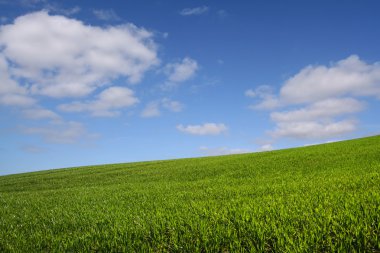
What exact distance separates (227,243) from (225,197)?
6257 millimetres

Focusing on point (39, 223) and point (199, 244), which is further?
point (39, 223)

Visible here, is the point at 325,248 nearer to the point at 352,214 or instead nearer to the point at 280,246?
the point at 280,246

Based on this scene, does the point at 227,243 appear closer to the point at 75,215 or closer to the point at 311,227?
the point at 311,227

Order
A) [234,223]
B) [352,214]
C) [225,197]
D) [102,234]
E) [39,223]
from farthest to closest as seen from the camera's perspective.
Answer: [225,197] < [39,223] < [102,234] < [234,223] < [352,214]

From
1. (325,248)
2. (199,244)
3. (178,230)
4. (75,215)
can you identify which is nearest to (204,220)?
(178,230)

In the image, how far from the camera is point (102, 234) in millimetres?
8008

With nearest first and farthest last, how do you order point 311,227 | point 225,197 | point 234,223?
1. point 311,227
2. point 234,223
3. point 225,197

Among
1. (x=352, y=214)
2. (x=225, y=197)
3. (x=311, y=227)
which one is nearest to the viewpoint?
(x=311, y=227)

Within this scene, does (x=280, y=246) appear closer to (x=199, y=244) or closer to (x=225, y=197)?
(x=199, y=244)

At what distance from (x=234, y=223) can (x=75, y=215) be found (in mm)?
6867

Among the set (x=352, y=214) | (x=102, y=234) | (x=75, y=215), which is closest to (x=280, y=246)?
(x=352, y=214)

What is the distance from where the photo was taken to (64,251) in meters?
7.32

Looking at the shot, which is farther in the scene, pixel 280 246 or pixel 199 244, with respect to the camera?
pixel 199 244

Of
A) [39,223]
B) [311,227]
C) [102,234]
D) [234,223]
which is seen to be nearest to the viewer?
[311,227]
